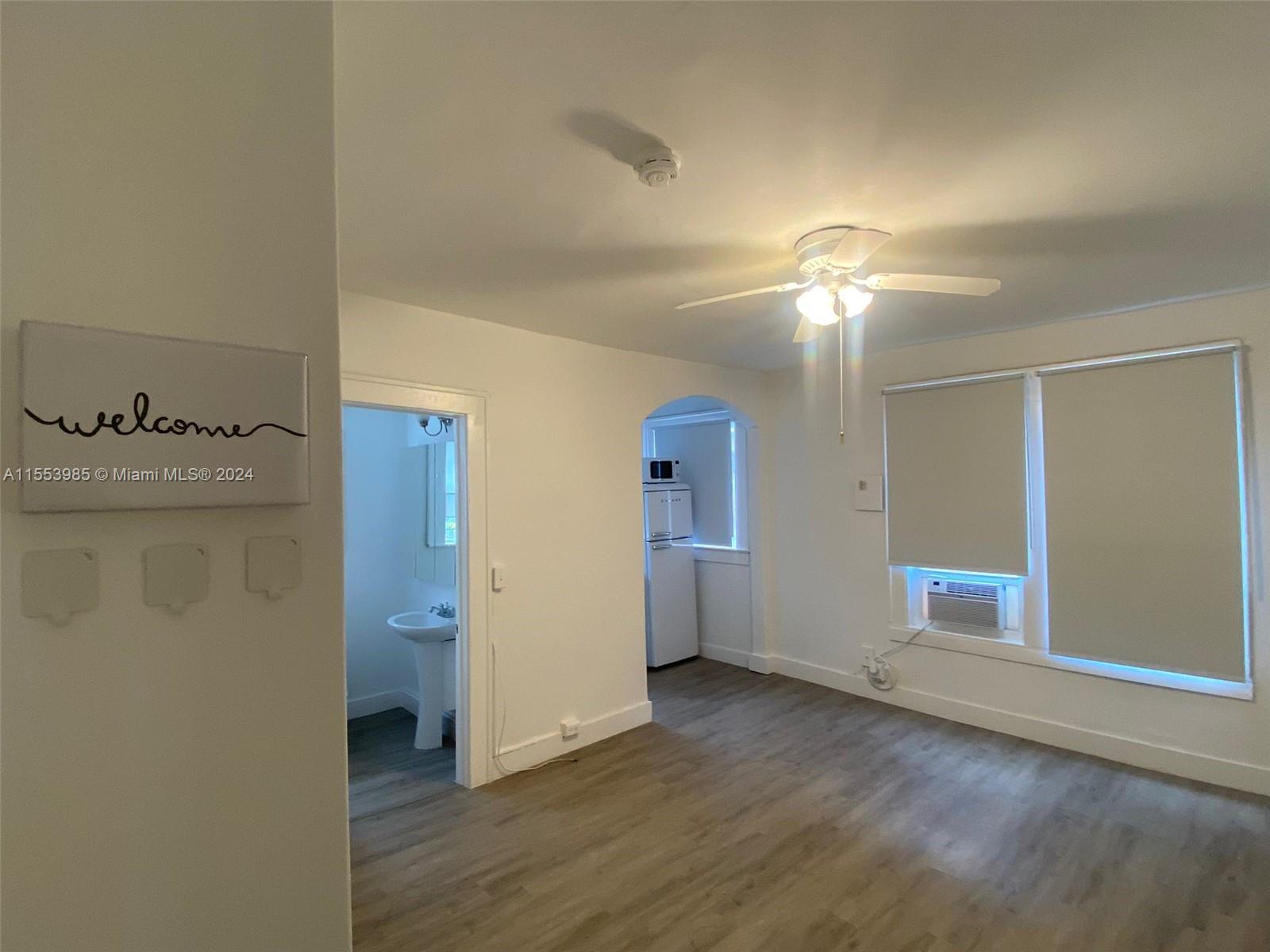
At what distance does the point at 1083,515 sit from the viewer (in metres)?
3.72

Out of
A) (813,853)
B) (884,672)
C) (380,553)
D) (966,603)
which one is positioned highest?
(380,553)

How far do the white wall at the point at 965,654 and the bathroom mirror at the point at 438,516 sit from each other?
2.73 meters

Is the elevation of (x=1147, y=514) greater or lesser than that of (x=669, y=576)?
greater

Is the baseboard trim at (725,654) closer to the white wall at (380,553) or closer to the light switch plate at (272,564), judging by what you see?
the white wall at (380,553)

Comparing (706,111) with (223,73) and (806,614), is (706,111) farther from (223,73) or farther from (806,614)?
(806,614)

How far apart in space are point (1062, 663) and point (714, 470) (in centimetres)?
310

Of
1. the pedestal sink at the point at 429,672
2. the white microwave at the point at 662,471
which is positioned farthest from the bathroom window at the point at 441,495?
the white microwave at the point at 662,471

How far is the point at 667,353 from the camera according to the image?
447cm

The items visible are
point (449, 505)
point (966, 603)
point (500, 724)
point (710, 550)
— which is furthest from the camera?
point (710, 550)

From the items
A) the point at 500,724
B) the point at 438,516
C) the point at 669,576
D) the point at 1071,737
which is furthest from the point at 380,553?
the point at 1071,737

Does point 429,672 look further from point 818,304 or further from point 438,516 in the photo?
point 818,304

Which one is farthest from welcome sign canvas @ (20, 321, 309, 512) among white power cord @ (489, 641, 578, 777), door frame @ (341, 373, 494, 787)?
white power cord @ (489, 641, 578, 777)

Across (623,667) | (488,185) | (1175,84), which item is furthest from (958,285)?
(623,667)

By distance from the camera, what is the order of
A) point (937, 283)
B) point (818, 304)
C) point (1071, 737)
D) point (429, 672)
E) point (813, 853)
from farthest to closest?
1. point (429, 672)
2. point (1071, 737)
3. point (813, 853)
4. point (818, 304)
5. point (937, 283)
